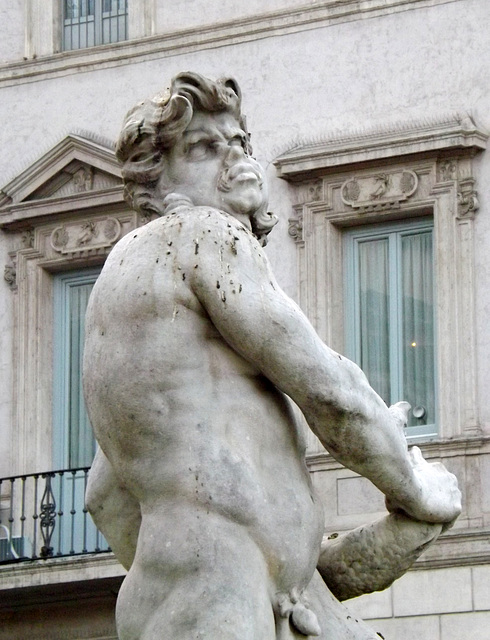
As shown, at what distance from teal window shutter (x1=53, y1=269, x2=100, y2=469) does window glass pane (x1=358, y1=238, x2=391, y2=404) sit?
250 cm

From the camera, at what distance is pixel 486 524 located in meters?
20.4

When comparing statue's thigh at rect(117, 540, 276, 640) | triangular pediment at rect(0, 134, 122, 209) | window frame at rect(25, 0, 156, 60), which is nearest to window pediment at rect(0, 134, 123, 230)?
triangular pediment at rect(0, 134, 122, 209)

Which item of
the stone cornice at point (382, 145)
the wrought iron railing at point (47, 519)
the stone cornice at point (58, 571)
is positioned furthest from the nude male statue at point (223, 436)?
the wrought iron railing at point (47, 519)

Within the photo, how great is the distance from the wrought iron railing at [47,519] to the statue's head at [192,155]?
1594cm

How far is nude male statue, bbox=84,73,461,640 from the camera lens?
5504 mm

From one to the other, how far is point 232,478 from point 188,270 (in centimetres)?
44

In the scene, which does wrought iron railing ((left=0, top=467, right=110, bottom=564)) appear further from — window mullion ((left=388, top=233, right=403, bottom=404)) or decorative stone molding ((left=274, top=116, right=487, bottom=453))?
window mullion ((left=388, top=233, right=403, bottom=404))

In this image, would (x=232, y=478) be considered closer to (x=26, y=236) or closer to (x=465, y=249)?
(x=465, y=249)

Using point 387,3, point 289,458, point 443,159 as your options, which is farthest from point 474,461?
point 289,458

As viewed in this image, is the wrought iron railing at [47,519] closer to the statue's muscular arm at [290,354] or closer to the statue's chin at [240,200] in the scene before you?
the statue's chin at [240,200]

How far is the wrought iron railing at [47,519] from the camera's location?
72.0 ft

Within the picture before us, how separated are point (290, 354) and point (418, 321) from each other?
51.6ft

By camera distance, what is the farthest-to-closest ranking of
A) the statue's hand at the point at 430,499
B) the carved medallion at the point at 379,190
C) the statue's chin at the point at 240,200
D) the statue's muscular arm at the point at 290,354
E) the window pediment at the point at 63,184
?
the window pediment at the point at 63,184, the carved medallion at the point at 379,190, the statue's chin at the point at 240,200, the statue's hand at the point at 430,499, the statue's muscular arm at the point at 290,354

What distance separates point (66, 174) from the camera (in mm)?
23438
